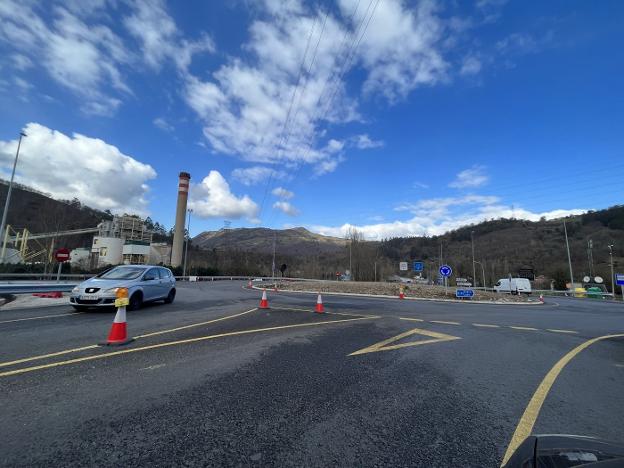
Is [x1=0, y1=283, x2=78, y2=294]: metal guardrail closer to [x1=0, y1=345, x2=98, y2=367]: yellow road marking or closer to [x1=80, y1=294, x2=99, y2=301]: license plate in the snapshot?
[x1=80, y1=294, x2=99, y2=301]: license plate

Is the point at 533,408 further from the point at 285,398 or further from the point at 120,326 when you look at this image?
the point at 120,326

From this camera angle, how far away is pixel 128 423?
2.87 meters

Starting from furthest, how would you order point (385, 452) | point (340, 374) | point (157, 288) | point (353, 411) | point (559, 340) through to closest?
point (157, 288) → point (559, 340) → point (340, 374) → point (353, 411) → point (385, 452)

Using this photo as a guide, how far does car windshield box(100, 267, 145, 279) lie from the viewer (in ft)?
35.3

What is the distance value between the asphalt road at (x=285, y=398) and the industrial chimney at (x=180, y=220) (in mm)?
59088

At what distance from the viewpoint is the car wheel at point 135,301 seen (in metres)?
10.5

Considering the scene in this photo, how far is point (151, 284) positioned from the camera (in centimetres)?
1161

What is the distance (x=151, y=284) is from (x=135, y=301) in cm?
106

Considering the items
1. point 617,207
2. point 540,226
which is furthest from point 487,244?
point 617,207

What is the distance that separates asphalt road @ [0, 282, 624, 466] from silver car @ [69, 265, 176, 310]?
2414mm

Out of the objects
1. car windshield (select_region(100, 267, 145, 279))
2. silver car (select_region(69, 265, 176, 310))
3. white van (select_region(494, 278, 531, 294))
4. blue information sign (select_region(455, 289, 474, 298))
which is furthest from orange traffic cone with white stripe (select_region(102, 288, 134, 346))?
white van (select_region(494, 278, 531, 294))

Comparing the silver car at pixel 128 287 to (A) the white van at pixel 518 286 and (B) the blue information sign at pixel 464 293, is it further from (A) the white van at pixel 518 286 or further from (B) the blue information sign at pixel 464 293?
(A) the white van at pixel 518 286

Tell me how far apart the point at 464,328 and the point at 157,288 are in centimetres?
1108

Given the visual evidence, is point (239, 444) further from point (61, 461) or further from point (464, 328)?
point (464, 328)
